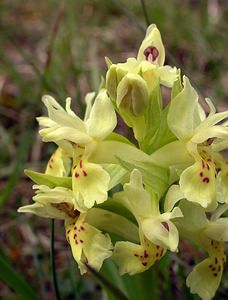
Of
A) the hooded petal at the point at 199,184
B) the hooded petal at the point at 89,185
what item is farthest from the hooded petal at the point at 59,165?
the hooded petal at the point at 199,184

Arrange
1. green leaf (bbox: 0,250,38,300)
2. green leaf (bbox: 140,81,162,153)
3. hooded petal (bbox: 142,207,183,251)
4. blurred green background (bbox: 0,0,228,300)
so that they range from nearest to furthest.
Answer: hooded petal (bbox: 142,207,183,251) → green leaf (bbox: 140,81,162,153) → green leaf (bbox: 0,250,38,300) → blurred green background (bbox: 0,0,228,300)

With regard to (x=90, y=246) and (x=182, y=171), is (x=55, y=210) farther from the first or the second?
(x=182, y=171)

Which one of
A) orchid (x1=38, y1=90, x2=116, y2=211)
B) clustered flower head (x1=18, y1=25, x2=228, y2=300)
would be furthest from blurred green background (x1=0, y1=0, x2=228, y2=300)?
orchid (x1=38, y1=90, x2=116, y2=211)

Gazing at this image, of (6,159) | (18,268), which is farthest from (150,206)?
(6,159)

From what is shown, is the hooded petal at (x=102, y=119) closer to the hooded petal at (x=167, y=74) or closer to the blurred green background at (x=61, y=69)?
the hooded petal at (x=167, y=74)

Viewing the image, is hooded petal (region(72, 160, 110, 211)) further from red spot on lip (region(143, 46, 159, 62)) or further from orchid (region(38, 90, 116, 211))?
red spot on lip (region(143, 46, 159, 62))

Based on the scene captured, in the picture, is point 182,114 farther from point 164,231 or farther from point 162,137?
point 164,231
